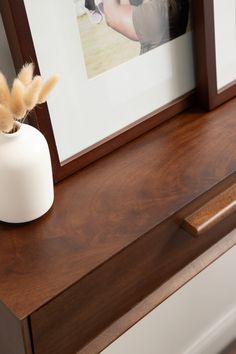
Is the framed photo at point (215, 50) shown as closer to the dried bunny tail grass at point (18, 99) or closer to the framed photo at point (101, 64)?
the framed photo at point (101, 64)

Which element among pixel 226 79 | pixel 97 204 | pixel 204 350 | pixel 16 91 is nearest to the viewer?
pixel 16 91

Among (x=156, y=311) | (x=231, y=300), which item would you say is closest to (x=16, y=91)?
(x=156, y=311)

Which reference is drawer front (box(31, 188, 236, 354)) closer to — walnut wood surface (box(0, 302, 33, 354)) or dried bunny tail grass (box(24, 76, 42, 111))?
walnut wood surface (box(0, 302, 33, 354))

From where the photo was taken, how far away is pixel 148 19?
2.34 ft

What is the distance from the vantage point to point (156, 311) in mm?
899

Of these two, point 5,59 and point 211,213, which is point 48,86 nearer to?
point 5,59

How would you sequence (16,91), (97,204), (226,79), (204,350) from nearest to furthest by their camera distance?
1. (16,91)
2. (97,204)
3. (226,79)
4. (204,350)

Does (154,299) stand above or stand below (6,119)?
below

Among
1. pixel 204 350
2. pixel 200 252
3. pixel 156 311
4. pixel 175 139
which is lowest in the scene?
pixel 204 350

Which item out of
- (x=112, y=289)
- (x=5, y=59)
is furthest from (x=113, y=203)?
(x=5, y=59)

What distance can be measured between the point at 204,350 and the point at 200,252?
1.25 feet

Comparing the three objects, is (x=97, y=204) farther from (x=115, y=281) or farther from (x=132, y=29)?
(x=132, y=29)

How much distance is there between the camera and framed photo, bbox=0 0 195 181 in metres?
0.62

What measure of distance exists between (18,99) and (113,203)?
176 mm
